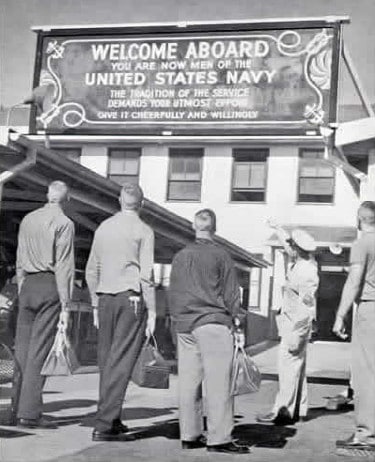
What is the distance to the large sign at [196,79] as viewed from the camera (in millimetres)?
3945

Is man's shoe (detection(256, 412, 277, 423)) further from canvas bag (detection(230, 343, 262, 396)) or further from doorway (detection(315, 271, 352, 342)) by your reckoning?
doorway (detection(315, 271, 352, 342))

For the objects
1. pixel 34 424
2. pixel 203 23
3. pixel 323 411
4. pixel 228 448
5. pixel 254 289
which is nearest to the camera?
pixel 228 448

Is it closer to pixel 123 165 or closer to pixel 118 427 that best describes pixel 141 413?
pixel 118 427

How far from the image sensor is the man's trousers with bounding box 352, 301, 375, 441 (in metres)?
3.00

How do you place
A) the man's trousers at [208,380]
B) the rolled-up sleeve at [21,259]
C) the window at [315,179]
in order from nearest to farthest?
the man's trousers at [208,380] → the rolled-up sleeve at [21,259] → the window at [315,179]

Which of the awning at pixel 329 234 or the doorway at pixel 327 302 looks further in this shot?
the doorway at pixel 327 302

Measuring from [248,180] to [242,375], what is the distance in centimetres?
217

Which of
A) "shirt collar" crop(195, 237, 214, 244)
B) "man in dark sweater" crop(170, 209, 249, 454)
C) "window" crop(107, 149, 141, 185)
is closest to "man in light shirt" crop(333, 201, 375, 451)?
"man in dark sweater" crop(170, 209, 249, 454)

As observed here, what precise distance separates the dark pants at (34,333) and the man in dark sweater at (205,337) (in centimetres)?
60

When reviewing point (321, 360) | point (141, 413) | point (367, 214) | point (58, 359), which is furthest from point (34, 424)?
point (321, 360)

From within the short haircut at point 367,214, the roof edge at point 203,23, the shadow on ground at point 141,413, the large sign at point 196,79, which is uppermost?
the roof edge at point 203,23

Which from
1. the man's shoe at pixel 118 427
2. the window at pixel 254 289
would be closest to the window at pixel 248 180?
the window at pixel 254 289

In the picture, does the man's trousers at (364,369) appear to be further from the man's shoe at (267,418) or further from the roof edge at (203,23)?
the roof edge at (203,23)

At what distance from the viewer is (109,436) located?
306 centimetres
